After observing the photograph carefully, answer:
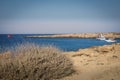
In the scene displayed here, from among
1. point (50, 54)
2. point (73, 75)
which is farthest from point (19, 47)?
point (73, 75)

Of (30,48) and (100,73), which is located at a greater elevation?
(30,48)

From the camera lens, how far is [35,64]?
8.64m

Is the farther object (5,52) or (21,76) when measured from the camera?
(5,52)

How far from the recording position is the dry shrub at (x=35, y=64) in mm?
8328

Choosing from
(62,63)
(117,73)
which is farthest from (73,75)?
(117,73)

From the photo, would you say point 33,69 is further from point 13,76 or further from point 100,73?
point 100,73

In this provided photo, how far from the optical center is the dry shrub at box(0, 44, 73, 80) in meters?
8.33

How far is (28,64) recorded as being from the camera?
854cm

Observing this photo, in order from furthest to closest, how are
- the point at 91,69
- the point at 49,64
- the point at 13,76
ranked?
1. the point at 91,69
2. the point at 49,64
3. the point at 13,76

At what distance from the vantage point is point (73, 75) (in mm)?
9305

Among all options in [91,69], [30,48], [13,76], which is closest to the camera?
[13,76]

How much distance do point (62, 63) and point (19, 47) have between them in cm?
152

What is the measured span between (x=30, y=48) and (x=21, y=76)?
1387 millimetres

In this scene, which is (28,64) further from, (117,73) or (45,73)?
(117,73)
